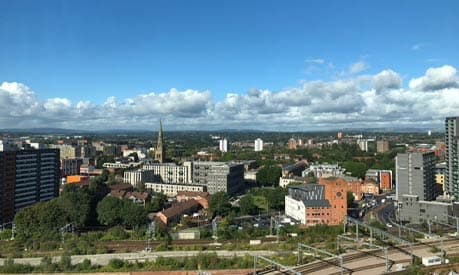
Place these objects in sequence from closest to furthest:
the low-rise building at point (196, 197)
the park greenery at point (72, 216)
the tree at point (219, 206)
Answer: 1. the park greenery at point (72, 216)
2. the tree at point (219, 206)
3. the low-rise building at point (196, 197)

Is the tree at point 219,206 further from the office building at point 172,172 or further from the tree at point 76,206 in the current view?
the office building at point 172,172

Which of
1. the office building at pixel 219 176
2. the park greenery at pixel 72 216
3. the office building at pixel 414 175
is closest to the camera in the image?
the park greenery at pixel 72 216

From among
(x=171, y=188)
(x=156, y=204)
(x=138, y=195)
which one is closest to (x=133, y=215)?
(x=156, y=204)

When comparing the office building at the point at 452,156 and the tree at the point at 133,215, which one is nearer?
the tree at the point at 133,215

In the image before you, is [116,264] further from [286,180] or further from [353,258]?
[286,180]

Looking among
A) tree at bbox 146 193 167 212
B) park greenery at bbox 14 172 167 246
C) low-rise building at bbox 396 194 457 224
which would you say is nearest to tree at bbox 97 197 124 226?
park greenery at bbox 14 172 167 246

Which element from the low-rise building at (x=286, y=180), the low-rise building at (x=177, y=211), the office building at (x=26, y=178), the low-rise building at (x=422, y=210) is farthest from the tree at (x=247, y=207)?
the low-rise building at (x=286, y=180)

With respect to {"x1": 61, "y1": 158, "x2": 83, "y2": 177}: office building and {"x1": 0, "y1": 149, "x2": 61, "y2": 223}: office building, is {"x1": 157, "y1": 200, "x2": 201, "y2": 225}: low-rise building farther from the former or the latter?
{"x1": 61, "y1": 158, "x2": 83, "y2": 177}: office building
